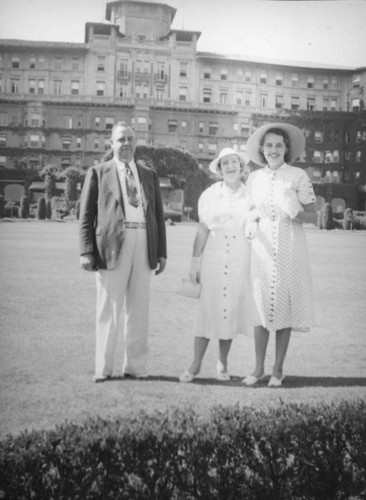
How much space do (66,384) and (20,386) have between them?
1.14 ft

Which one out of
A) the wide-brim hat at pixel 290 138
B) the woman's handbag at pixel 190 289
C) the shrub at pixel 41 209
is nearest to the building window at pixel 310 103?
the wide-brim hat at pixel 290 138

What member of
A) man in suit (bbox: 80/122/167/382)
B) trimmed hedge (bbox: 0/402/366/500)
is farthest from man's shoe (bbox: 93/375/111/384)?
trimmed hedge (bbox: 0/402/366/500)

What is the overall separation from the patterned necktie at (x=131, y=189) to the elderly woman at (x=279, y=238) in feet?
2.81

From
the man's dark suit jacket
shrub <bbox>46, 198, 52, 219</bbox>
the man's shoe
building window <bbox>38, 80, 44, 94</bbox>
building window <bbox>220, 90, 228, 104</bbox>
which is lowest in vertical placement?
the man's shoe

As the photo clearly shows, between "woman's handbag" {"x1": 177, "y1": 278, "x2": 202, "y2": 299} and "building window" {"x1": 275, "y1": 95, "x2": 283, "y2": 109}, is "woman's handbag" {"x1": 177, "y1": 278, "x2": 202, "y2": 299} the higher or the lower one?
the lower one

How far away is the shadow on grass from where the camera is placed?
4.01 m

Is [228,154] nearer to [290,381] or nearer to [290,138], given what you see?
[290,138]

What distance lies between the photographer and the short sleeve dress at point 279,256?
162 inches

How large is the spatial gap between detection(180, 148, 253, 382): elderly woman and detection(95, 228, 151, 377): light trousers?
1.34ft

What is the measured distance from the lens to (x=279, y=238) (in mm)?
4113

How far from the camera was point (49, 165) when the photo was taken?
14469mm

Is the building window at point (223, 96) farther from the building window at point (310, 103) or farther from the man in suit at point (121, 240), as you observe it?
the man in suit at point (121, 240)


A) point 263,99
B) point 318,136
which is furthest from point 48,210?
point 263,99

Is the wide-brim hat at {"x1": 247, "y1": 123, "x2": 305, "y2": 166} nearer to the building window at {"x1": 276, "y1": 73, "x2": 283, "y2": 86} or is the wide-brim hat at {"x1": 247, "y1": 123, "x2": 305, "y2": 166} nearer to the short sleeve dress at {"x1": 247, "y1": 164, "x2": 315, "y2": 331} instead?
the short sleeve dress at {"x1": 247, "y1": 164, "x2": 315, "y2": 331}
